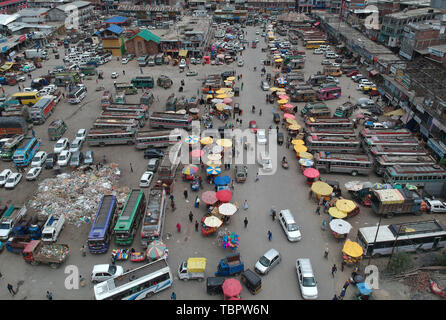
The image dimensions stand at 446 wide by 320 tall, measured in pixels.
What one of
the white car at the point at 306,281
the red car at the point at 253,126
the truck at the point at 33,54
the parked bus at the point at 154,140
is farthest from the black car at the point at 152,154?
the truck at the point at 33,54

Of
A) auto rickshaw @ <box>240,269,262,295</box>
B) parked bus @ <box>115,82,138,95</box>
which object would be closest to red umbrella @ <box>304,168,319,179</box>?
auto rickshaw @ <box>240,269,262,295</box>

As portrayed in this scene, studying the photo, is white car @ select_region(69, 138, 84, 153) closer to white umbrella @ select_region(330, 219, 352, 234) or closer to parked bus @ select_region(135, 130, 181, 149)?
parked bus @ select_region(135, 130, 181, 149)

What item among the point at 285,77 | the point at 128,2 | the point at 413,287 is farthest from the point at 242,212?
the point at 128,2

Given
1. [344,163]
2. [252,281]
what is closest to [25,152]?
[252,281]

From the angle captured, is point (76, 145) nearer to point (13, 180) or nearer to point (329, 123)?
point (13, 180)

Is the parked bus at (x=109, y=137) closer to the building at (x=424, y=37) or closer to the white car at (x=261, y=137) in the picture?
the white car at (x=261, y=137)

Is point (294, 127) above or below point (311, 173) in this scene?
above

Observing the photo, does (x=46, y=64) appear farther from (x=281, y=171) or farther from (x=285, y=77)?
(x=281, y=171)
